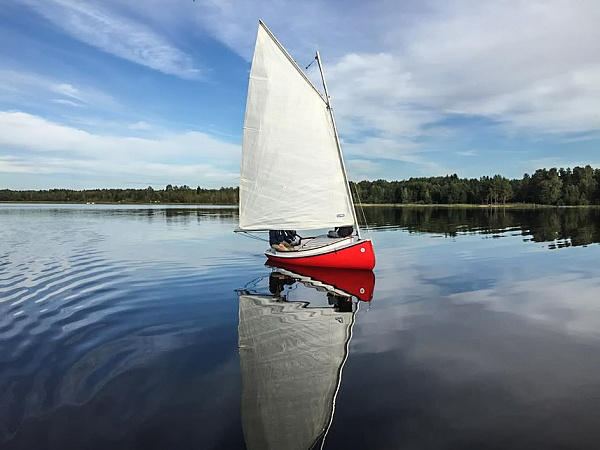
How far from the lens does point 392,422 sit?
7.35 meters

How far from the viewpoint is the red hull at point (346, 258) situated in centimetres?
2272

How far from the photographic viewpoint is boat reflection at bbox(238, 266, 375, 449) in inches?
289

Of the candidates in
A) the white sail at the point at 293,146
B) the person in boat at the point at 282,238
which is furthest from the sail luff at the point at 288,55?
the person in boat at the point at 282,238

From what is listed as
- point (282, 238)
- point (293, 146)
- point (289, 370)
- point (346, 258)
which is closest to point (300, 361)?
point (289, 370)

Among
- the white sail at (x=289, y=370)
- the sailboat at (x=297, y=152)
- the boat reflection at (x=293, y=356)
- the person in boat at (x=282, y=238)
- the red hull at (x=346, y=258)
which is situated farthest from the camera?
the person in boat at (x=282, y=238)

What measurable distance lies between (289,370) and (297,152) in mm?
16314

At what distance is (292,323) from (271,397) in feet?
18.1

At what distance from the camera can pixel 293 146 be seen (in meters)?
24.3

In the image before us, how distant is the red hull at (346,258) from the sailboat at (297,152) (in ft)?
0.20

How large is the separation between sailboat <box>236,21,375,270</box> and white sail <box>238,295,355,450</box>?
30.6 feet

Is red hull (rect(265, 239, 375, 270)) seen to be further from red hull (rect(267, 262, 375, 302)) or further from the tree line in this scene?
the tree line

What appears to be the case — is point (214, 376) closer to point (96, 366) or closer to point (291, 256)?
point (96, 366)

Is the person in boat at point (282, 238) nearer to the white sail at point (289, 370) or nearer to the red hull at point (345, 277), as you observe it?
the red hull at point (345, 277)

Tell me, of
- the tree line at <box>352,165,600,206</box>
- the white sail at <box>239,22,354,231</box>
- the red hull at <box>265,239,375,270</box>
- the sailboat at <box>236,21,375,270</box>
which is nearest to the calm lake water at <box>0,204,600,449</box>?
the red hull at <box>265,239,375,270</box>
